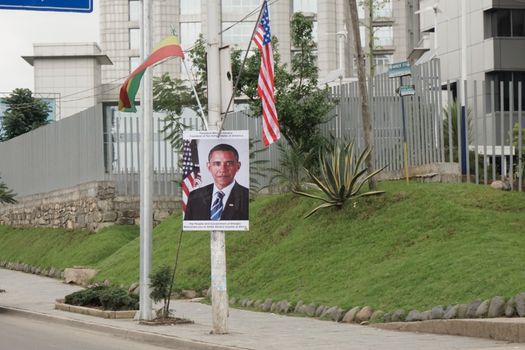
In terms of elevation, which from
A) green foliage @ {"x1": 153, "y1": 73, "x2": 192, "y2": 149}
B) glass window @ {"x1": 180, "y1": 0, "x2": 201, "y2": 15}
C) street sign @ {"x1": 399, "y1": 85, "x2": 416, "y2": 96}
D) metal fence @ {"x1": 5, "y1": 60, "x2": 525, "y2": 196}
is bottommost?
metal fence @ {"x1": 5, "y1": 60, "x2": 525, "y2": 196}

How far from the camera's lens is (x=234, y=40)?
307 ft

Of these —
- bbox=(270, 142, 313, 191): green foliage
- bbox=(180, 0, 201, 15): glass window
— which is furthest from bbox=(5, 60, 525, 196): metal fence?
bbox=(180, 0, 201, 15): glass window

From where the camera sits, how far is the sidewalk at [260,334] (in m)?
16.5

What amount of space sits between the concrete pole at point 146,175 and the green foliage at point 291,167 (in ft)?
31.5

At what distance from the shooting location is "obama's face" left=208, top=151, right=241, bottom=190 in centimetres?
1911

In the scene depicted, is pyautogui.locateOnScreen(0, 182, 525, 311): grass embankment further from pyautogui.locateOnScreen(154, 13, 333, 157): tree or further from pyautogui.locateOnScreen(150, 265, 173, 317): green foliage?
pyautogui.locateOnScreen(150, 265, 173, 317): green foliage

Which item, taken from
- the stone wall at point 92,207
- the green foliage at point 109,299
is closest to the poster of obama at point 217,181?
the green foliage at point 109,299

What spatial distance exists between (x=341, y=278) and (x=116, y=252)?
14.1 metres

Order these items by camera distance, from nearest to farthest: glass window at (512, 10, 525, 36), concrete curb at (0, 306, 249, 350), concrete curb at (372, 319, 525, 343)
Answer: concrete curb at (372, 319, 525, 343)
concrete curb at (0, 306, 249, 350)
glass window at (512, 10, 525, 36)

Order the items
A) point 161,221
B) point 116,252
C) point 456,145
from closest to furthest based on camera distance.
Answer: point 456,145, point 116,252, point 161,221

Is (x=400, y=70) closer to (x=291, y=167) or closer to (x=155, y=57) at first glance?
(x=291, y=167)

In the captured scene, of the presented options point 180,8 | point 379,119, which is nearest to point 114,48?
point 180,8

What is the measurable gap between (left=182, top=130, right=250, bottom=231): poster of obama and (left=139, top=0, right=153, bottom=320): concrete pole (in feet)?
11.2

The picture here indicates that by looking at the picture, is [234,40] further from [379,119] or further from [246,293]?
[246,293]
